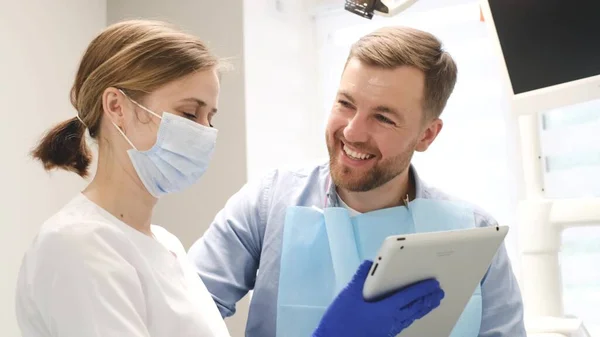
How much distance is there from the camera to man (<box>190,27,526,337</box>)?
1545 mm

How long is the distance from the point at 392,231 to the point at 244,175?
104cm

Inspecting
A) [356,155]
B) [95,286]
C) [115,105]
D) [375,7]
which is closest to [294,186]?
[356,155]

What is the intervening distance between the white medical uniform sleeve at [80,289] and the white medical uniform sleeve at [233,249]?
1.93 ft

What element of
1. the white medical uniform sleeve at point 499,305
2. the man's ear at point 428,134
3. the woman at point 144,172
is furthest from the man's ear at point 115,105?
the white medical uniform sleeve at point 499,305

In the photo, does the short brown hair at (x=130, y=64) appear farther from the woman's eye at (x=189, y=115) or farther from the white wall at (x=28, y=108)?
the white wall at (x=28, y=108)

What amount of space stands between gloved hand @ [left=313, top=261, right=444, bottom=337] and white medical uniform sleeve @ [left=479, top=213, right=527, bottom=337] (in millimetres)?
414

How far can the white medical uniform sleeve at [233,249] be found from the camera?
157cm

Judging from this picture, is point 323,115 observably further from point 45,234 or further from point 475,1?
point 45,234

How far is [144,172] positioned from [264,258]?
532 mm

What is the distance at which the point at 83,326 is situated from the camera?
92cm

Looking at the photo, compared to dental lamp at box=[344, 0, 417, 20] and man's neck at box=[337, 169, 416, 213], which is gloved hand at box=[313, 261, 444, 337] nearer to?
man's neck at box=[337, 169, 416, 213]

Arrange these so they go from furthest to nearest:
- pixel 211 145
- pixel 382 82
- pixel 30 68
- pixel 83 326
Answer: pixel 30 68, pixel 382 82, pixel 211 145, pixel 83 326

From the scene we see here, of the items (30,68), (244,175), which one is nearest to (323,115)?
(244,175)

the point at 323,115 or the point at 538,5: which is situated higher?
the point at 538,5
